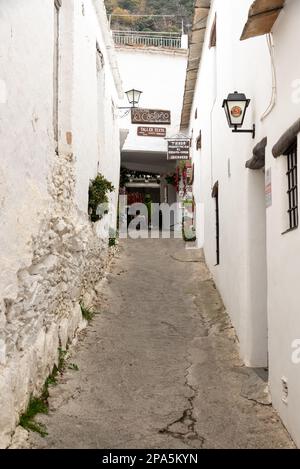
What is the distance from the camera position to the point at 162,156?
20.1 m

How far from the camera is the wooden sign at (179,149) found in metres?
16.9

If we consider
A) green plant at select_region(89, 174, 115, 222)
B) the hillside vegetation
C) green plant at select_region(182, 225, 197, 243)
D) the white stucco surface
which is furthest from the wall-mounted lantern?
the hillside vegetation

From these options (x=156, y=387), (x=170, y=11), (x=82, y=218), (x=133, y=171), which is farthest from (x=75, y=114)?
(x=170, y=11)

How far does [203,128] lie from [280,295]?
7944mm

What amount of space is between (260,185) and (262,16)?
2.14 m

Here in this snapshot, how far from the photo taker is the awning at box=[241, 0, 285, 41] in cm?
478

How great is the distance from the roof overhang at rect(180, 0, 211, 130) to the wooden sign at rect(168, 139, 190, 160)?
1.05 metres

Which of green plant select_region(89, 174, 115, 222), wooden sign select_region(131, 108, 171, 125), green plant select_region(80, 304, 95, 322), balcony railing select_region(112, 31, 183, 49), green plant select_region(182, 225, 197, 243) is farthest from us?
balcony railing select_region(112, 31, 183, 49)

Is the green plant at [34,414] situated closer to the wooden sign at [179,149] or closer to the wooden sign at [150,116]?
the wooden sign at [179,149]

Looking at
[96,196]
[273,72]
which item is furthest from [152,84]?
[273,72]

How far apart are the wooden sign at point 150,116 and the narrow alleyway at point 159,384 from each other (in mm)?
10505

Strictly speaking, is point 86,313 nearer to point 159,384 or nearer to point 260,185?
point 159,384

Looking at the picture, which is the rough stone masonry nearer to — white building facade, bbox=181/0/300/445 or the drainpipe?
white building facade, bbox=181/0/300/445

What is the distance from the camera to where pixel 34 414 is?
4875 millimetres
